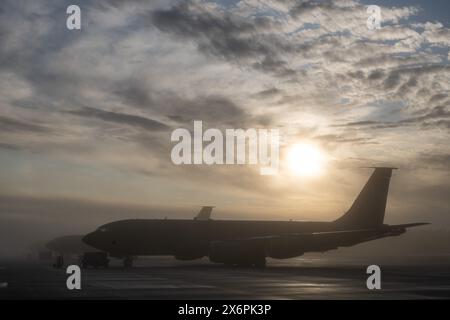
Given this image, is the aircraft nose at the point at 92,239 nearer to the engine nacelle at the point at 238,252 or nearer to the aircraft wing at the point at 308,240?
the engine nacelle at the point at 238,252

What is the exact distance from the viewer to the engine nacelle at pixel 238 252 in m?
57.7

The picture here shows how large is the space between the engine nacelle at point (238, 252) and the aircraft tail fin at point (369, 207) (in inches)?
538

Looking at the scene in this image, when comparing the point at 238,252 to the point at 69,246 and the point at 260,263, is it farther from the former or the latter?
the point at 69,246

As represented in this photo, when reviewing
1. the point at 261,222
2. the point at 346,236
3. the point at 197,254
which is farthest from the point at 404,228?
the point at 197,254

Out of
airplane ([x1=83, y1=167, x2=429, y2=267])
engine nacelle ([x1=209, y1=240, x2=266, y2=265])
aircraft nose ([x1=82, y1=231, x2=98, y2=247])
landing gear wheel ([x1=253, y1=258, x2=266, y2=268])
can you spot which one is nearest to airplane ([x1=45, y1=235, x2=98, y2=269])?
aircraft nose ([x1=82, y1=231, x2=98, y2=247])

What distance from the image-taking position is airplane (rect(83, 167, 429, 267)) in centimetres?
5672

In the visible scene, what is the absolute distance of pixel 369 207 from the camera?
222 feet

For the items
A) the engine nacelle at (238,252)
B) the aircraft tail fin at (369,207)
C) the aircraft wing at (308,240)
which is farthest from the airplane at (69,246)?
the aircraft tail fin at (369,207)

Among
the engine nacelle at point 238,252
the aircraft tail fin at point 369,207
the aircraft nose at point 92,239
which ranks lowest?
the engine nacelle at point 238,252

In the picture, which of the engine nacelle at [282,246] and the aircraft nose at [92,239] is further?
the engine nacelle at [282,246]

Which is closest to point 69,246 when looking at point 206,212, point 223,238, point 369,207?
point 206,212

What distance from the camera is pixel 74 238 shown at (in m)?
111

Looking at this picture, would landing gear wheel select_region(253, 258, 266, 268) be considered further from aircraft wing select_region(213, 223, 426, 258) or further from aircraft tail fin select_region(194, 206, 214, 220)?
aircraft tail fin select_region(194, 206, 214, 220)
